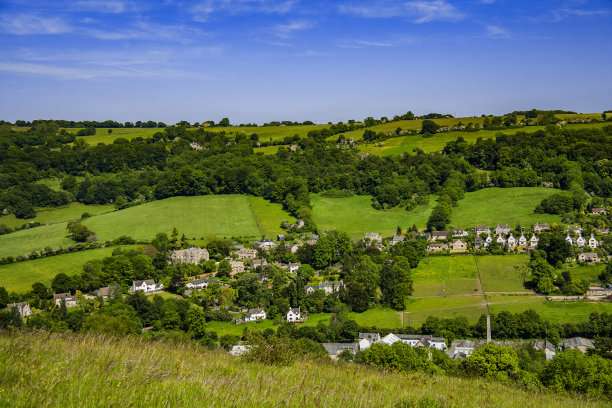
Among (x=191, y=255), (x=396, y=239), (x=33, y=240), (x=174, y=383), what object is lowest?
(x=191, y=255)

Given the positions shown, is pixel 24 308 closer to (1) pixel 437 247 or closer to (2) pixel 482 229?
(1) pixel 437 247

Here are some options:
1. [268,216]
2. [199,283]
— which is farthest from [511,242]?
[199,283]

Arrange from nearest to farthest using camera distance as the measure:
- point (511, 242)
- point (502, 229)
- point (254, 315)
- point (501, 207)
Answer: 1. point (254, 315)
2. point (511, 242)
3. point (502, 229)
4. point (501, 207)

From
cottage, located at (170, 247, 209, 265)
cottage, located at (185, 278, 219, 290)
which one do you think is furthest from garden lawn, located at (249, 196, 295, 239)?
cottage, located at (185, 278, 219, 290)

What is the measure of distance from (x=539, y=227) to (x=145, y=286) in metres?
46.3

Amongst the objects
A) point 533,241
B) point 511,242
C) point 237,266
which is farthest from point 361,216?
point 237,266

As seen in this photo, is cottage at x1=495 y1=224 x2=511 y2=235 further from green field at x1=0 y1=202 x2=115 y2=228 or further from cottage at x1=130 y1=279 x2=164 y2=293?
green field at x1=0 y1=202 x2=115 y2=228

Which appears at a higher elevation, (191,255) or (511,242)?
(511,242)

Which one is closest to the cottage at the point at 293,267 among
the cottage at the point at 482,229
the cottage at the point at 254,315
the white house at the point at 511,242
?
the cottage at the point at 254,315

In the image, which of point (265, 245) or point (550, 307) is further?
point (265, 245)

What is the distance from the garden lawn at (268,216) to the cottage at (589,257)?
35.3 metres

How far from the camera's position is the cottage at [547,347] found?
31.3m

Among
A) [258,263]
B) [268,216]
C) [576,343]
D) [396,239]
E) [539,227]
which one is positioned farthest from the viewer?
[268,216]

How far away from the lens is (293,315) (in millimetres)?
40531
